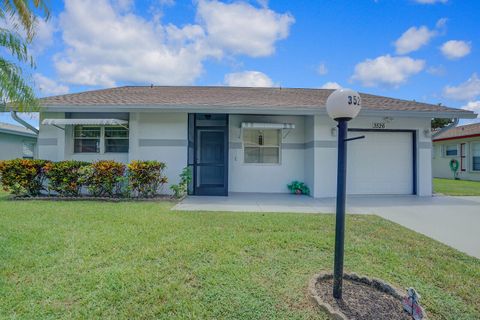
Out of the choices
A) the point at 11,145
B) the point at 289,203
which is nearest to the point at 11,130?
the point at 11,145

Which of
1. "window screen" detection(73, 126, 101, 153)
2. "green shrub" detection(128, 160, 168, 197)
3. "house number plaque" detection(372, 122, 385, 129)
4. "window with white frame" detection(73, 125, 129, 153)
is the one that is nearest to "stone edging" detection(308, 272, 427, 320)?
"green shrub" detection(128, 160, 168, 197)

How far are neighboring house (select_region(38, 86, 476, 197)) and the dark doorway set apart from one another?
0.04 metres

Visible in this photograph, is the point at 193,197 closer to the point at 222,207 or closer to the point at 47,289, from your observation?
the point at 222,207

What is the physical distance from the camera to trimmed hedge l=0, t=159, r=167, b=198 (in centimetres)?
762

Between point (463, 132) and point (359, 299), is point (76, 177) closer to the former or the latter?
point (359, 299)

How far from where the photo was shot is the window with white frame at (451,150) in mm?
17766

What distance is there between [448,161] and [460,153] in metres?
1.06

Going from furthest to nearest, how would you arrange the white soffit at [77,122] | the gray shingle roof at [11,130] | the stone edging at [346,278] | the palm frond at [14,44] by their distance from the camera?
the gray shingle roof at [11,130] → the white soffit at [77,122] → the palm frond at [14,44] → the stone edging at [346,278]

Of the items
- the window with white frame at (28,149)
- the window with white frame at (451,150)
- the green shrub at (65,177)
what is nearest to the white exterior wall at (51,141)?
the green shrub at (65,177)

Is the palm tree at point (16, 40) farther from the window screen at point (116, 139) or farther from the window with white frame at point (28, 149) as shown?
the window with white frame at point (28, 149)

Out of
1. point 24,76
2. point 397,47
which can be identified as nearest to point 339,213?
point 24,76

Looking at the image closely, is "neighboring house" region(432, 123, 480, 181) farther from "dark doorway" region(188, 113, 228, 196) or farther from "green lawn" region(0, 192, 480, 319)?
"green lawn" region(0, 192, 480, 319)

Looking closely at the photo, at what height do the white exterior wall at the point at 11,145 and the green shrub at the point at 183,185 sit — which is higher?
the white exterior wall at the point at 11,145

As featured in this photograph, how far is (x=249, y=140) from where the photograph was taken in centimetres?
982
